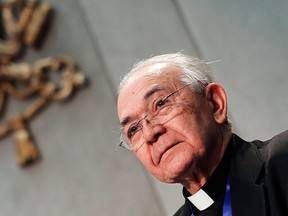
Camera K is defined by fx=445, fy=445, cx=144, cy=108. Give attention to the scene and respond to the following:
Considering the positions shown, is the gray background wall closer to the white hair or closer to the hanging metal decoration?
the hanging metal decoration

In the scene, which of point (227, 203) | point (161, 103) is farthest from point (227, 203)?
point (161, 103)

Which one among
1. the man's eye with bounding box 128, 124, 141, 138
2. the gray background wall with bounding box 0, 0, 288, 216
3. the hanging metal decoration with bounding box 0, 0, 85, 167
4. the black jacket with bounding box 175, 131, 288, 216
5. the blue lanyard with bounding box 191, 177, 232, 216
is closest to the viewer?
the black jacket with bounding box 175, 131, 288, 216

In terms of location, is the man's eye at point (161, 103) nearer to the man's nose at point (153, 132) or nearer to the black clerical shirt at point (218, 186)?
Answer: the man's nose at point (153, 132)

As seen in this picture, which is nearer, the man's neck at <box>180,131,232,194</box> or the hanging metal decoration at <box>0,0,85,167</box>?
the man's neck at <box>180,131,232,194</box>

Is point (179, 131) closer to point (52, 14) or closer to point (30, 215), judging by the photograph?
point (30, 215)

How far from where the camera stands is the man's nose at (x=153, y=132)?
1.27 m

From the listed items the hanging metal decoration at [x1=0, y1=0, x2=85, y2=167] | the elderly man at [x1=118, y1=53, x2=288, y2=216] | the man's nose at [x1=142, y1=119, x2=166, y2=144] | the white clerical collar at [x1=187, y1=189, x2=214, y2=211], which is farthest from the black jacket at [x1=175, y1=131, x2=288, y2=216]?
the hanging metal decoration at [x1=0, y1=0, x2=85, y2=167]

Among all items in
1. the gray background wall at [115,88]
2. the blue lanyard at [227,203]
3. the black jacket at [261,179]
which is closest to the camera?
the black jacket at [261,179]

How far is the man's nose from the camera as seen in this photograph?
1.27 meters

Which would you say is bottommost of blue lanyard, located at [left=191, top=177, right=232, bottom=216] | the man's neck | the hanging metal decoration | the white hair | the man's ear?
blue lanyard, located at [left=191, top=177, right=232, bottom=216]

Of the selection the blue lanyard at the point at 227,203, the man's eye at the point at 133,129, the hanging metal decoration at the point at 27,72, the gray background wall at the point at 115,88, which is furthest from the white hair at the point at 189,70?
the hanging metal decoration at the point at 27,72

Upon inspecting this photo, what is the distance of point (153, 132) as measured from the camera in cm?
128

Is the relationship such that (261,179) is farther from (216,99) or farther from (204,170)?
(216,99)

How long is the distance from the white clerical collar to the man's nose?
21 cm
